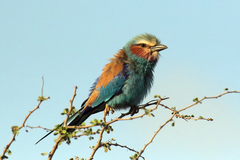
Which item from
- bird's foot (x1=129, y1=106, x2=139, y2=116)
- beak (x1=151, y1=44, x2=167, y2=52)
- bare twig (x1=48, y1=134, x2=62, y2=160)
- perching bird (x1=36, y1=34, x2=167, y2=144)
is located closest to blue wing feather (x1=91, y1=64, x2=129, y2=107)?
perching bird (x1=36, y1=34, x2=167, y2=144)

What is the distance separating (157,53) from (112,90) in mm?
1290

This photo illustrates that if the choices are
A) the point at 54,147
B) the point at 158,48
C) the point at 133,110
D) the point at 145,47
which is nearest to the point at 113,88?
the point at 133,110

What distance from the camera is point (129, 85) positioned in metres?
6.00

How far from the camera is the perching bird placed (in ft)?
19.8

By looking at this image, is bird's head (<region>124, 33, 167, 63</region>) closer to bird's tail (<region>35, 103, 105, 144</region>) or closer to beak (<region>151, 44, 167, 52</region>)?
beak (<region>151, 44, 167, 52</region>)

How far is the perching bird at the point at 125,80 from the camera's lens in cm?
603

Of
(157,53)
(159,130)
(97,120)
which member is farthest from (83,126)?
(157,53)

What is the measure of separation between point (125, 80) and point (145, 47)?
3.07 ft

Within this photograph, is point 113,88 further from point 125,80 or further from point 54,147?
point 54,147

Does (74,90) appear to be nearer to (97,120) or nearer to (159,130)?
(97,120)

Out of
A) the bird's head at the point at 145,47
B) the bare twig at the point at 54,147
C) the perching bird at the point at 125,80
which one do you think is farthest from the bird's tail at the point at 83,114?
the bare twig at the point at 54,147

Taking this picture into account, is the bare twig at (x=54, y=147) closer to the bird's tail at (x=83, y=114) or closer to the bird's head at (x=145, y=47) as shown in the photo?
the bird's tail at (x=83, y=114)

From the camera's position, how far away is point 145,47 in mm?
6543

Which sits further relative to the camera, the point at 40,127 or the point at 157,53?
the point at 157,53
